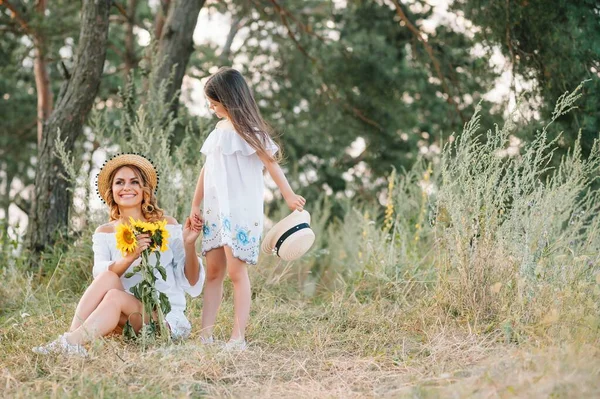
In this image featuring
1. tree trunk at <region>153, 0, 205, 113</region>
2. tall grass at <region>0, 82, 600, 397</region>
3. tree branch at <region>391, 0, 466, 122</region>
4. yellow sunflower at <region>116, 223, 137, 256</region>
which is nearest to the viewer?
tall grass at <region>0, 82, 600, 397</region>

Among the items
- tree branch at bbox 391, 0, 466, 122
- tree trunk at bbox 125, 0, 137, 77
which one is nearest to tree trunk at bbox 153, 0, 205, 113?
tree branch at bbox 391, 0, 466, 122

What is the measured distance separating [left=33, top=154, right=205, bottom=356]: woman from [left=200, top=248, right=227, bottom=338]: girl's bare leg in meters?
0.06

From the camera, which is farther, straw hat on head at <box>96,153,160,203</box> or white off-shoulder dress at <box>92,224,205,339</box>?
straw hat on head at <box>96,153,160,203</box>

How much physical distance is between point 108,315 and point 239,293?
685 mm

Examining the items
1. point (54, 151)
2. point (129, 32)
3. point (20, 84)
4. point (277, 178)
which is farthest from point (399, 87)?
point (20, 84)

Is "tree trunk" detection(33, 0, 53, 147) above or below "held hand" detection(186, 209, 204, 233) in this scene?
above

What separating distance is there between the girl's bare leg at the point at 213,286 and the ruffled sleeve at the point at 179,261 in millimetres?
57

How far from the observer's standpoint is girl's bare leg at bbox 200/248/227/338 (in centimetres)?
403

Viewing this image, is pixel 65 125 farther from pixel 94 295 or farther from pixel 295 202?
pixel 295 202

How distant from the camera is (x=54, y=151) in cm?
600

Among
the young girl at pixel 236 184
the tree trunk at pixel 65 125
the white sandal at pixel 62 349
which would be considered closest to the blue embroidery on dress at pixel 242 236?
the young girl at pixel 236 184

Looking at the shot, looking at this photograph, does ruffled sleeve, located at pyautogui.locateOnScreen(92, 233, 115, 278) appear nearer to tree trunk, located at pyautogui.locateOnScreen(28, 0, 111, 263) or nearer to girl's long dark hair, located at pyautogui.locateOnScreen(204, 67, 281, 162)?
girl's long dark hair, located at pyautogui.locateOnScreen(204, 67, 281, 162)

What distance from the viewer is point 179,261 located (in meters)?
4.00

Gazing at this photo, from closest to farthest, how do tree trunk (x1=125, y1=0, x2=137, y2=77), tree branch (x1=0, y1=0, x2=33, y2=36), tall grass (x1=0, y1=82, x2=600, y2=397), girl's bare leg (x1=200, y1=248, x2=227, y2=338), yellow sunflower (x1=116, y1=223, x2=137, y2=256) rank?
tall grass (x1=0, y1=82, x2=600, y2=397), yellow sunflower (x1=116, y1=223, x2=137, y2=256), girl's bare leg (x1=200, y1=248, x2=227, y2=338), tree branch (x1=0, y1=0, x2=33, y2=36), tree trunk (x1=125, y1=0, x2=137, y2=77)
